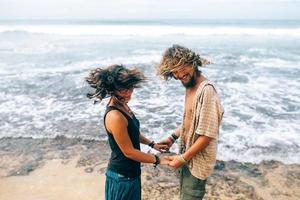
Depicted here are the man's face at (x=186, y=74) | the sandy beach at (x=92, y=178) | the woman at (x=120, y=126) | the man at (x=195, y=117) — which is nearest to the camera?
the woman at (x=120, y=126)

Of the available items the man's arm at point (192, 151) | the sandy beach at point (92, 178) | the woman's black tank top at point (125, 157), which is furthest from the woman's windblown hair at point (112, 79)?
the sandy beach at point (92, 178)

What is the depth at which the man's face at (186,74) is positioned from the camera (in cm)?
311

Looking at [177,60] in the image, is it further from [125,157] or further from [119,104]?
[125,157]

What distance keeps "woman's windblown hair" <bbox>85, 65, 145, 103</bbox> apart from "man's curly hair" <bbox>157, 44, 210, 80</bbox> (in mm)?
285

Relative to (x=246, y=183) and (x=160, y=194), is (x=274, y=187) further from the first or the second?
(x=160, y=194)

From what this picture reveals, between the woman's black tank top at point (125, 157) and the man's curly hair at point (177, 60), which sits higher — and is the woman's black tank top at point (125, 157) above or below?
below

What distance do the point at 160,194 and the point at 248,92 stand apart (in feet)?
22.4

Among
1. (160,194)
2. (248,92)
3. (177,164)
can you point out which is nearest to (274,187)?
(160,194)

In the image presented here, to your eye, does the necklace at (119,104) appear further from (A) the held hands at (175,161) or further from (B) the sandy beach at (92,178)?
(B) the sandy beach at (92,178)

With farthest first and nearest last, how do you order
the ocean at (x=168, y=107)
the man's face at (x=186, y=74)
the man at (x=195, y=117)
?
the ocean at (x=168, y=107) < the man's face at (x=186, y=74) < the man at (x=195, y=117)

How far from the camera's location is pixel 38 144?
691cm

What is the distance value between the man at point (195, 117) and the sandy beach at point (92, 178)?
1.77 m

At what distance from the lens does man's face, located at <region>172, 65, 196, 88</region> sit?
3.11m

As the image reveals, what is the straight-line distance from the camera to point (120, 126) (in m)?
2.83
